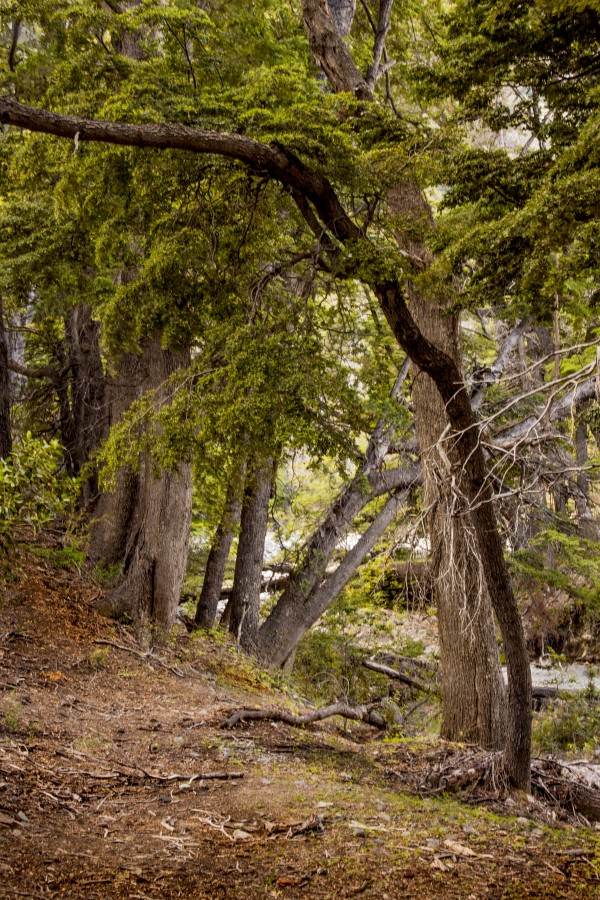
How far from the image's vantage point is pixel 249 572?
1094cm

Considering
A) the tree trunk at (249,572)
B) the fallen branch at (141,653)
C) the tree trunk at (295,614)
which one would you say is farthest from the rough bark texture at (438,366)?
the tree trunk at (249,572)

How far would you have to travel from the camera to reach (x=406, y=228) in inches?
246

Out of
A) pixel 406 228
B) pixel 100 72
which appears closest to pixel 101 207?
pixel 100 72

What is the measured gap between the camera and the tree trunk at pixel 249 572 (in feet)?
35.4

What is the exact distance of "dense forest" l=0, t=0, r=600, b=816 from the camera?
4.50 metres

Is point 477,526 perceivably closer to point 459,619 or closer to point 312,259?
point 459,619

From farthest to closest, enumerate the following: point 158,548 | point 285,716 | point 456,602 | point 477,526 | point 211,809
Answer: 1. point 158,548
2. point 285,716
3. point 456,602
4. point 477,526
5. point 211,809

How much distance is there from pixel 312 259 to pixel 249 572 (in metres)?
5.22

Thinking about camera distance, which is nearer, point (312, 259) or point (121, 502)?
point (312, 259)

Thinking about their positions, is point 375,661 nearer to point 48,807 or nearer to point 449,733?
point 449,733

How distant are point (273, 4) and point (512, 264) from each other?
6.54 m

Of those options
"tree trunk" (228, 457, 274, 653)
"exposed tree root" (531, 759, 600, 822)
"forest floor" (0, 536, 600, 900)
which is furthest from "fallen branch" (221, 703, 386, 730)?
"tree trunk" (228, 457, 274, 653)

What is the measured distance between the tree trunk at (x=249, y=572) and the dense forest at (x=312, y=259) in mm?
293

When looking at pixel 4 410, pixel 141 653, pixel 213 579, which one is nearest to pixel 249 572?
pixel 213 579
